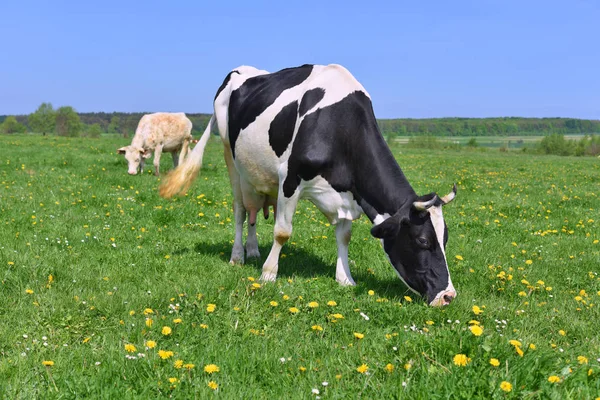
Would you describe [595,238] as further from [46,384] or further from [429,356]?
[46,384]

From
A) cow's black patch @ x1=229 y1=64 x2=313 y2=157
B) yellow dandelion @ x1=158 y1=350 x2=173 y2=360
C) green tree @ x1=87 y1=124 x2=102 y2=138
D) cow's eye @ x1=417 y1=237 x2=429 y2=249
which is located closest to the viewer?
yellow dandelion @ x1=158 y1=350 x2=173 y2=360

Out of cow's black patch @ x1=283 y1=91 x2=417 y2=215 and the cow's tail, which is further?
the cow's tail

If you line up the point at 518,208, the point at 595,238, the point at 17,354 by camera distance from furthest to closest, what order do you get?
the point at 518,208 < the point at 595,238 < the point at 17,354

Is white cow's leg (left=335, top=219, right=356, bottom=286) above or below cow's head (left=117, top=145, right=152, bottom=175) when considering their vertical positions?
below

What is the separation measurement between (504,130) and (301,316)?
196251mm

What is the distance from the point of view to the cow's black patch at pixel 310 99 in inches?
237

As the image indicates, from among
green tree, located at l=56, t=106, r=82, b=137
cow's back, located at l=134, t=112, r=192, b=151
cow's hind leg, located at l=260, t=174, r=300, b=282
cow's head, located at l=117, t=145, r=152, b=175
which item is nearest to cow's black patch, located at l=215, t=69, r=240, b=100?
cow's hind leg, located at l=260, t=174, r=300, b=282

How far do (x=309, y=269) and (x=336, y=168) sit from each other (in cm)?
166

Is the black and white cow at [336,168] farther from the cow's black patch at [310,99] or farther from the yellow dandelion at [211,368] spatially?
the yellow dandelion at [211,368]

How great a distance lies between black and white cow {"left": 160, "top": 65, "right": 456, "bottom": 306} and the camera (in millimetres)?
5215

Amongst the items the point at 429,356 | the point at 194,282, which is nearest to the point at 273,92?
the point at 194,282

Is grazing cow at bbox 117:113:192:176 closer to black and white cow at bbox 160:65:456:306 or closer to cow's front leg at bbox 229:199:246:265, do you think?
cow's front leg at bbox 229:199:246:265

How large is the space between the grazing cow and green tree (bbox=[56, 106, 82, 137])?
313 ft

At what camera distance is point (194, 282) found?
5.77 meters
